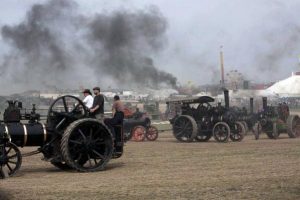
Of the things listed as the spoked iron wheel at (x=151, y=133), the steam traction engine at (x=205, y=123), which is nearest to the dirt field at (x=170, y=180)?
the steam traction engine at (x=205, y=123)

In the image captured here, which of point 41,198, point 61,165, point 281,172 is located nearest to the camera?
point 41,198

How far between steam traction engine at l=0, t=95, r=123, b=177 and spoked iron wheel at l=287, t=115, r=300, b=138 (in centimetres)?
1263

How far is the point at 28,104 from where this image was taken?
37.6m

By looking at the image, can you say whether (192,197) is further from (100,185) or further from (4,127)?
(4,127)

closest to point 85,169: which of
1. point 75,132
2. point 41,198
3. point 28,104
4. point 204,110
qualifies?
point 75,132

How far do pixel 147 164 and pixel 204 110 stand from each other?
9210mm

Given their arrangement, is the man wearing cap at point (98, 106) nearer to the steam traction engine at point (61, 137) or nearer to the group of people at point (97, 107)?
the group of people at point (97, 107)

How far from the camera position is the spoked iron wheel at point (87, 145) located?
908cm

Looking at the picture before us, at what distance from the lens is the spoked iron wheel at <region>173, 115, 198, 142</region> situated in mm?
18603

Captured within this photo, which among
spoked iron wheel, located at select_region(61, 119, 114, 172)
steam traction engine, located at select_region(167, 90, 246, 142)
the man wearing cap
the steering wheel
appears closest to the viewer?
spoked iron wheel, located at select_region(61, 119, 114, 172)

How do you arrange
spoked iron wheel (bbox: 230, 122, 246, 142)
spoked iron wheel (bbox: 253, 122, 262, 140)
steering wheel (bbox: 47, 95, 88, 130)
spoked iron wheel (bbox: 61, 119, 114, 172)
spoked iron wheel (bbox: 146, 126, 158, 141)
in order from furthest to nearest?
spoked iron wheel (bbox: 146, 126, 158, 141) → spoked iron wheel (bbox: 253, 122, 262, 140) → spoked iron wheel (bbox: 230, 122, 246, 142) → steering wheel (bbox: 47, 95, 88, 130) → spoked iron wheel (bbox: 61, 119, 114, 172)

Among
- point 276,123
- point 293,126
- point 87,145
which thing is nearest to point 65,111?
point 87,145

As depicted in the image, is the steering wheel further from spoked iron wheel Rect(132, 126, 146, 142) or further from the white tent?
the white tent

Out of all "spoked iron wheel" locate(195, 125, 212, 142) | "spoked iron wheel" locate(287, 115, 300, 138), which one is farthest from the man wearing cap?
"spoked iron wheel" locate(287, 115, 300, 138)
